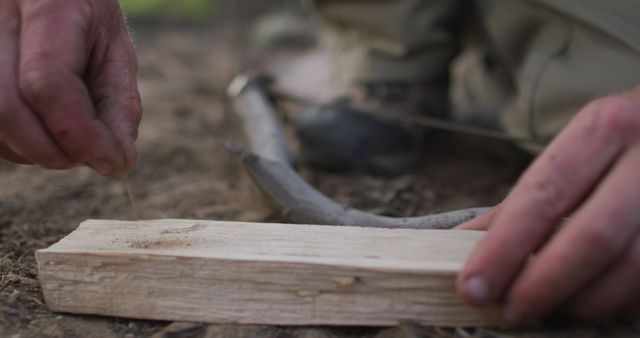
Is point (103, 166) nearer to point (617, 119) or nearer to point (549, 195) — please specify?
point (549, 195)

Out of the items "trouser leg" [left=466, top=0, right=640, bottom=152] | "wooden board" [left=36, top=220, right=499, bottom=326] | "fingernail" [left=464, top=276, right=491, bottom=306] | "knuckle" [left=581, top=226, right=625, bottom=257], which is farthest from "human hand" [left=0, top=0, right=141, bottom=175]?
"trouser leg" [left=466, top=0, right=640, bottom=152]

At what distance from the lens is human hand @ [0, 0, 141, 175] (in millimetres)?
1206

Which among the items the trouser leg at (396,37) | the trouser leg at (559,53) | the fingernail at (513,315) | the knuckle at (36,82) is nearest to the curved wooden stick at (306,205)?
the fingernail at (513,315)

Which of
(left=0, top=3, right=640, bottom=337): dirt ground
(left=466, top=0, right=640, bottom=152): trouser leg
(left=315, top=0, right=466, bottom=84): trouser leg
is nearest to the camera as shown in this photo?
(left=0, top=3, right=640, bottom=337): dirt ground

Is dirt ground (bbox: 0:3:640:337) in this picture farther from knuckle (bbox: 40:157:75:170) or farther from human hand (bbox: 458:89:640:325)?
knuckle (bbox: 40:157:75:170)

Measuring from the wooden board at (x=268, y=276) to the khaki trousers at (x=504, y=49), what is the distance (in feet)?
3.31

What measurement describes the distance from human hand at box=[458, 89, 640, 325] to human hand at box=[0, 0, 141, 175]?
2.30ft

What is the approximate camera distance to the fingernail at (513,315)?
1.14 m

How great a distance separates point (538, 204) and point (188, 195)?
156 cm

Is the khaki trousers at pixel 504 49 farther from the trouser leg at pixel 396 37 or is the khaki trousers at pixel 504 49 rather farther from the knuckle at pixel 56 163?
the knuckle at pixel 56 163

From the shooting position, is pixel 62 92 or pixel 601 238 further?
pixel 62 92

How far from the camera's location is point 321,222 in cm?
171

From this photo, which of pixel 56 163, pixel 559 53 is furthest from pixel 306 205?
pixel 559 53

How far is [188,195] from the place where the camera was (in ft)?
7.98
